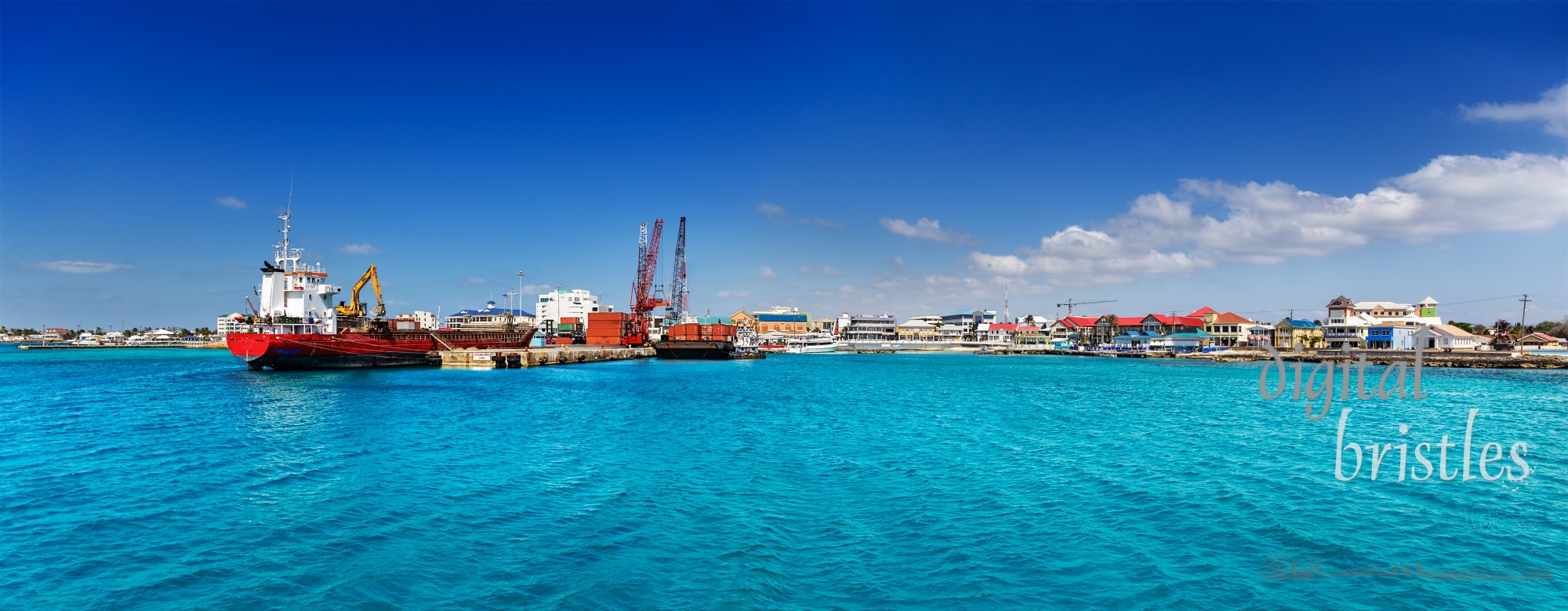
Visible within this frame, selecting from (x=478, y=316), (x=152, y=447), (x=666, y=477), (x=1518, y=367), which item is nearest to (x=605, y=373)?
(x=152, y=447)

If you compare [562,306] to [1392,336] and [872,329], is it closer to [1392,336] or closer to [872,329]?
[872,329]

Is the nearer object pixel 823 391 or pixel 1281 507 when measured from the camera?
pixel 1281 507

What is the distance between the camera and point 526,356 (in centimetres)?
6322

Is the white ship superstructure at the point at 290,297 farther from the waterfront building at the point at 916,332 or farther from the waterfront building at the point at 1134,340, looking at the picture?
the waterfront building at the point at 916,332

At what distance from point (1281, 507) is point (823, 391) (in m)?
28.1

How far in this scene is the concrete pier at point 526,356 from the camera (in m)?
57.7

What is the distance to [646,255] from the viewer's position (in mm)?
101938

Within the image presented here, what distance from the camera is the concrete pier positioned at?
57688 millimetres

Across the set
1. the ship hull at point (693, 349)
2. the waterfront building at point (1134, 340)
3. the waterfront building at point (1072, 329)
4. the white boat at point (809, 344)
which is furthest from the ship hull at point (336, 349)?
the waterfront building at point (1072, 329)

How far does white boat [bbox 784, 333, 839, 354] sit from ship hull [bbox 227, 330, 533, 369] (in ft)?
237

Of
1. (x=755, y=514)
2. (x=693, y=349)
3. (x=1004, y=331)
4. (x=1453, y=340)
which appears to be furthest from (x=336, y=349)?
(x=1004, y=331)

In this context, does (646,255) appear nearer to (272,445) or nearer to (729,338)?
(729,338)

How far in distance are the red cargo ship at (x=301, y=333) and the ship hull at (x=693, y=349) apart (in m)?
31.5

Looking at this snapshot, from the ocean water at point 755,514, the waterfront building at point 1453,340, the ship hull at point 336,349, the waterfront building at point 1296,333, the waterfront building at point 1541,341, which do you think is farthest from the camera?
the waterfront building at point 1541,341
